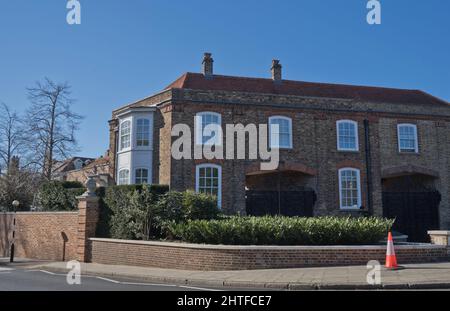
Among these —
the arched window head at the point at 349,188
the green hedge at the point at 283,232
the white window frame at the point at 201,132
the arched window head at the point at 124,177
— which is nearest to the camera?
the green hedge at the point at 283,232

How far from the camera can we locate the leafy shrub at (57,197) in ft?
66.7

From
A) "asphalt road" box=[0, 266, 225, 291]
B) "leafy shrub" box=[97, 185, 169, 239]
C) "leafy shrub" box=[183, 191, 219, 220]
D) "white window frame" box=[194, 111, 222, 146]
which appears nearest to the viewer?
"asphalt road" box=[0, 266, 225, 291]

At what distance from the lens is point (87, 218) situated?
1694 centimetres

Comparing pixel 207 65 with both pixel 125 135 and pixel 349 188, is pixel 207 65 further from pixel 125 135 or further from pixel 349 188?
pixel 349 188

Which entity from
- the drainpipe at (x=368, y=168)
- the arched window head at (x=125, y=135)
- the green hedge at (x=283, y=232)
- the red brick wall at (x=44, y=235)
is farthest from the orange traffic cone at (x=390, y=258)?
Answer: the arched window head at (x=125, y=135)

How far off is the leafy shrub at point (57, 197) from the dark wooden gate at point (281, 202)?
8.57 metres

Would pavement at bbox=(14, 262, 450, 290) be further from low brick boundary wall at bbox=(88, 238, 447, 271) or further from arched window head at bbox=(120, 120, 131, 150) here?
arched window head at bbox=(120, 120, 131, 150)

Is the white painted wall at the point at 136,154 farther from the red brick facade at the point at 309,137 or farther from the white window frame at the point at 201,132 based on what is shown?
the white window frame at the point at 201,132

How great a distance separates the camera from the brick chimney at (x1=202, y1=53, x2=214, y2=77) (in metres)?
26.2

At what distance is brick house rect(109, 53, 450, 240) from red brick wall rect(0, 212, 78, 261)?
194 inches

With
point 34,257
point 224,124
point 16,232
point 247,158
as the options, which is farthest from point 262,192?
point 16,232

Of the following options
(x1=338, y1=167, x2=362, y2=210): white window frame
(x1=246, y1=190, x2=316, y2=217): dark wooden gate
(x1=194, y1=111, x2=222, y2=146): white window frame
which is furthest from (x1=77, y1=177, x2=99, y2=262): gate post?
(x1=338, y1=167, x2=362, y2=210): white window frame

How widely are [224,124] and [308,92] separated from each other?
293 inches
